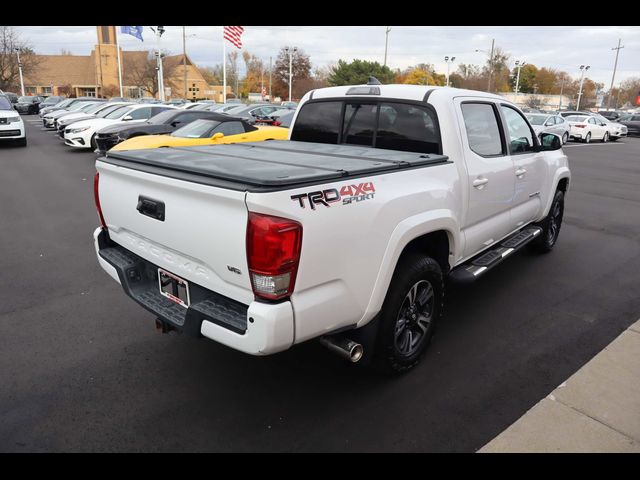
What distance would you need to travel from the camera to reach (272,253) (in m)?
2.37

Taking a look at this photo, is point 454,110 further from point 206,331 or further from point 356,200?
point 206,331

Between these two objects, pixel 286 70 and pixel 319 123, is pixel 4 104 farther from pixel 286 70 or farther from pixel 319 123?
pixel 286 70

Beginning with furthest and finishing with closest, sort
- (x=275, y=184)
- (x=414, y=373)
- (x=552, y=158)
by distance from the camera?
(x=552, y=158) → (x=414, y=373) → (x=275, y=184)

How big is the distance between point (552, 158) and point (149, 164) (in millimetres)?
4685

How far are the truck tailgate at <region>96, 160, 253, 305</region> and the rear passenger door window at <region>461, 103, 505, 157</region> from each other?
2370mm

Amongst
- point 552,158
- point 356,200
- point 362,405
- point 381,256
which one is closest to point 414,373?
point 362,405

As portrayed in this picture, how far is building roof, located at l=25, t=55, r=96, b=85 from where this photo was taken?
317 feet

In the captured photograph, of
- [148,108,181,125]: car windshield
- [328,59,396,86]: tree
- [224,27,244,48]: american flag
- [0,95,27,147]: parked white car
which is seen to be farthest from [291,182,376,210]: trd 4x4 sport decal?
[328,59,396,86]: tree

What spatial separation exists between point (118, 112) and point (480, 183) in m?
16.3

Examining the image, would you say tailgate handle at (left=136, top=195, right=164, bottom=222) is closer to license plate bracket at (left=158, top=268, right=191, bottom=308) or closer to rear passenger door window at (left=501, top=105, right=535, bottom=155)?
license plate bracket at (left=158, top=268, right=191, bottom=308)

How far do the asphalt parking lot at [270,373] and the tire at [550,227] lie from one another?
379mm

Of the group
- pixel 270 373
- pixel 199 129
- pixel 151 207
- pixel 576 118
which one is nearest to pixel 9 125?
pixel 199 129

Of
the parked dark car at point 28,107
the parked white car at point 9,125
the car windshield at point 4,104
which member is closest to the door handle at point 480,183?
the parked white car at point 9,125

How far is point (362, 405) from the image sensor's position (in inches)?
125
